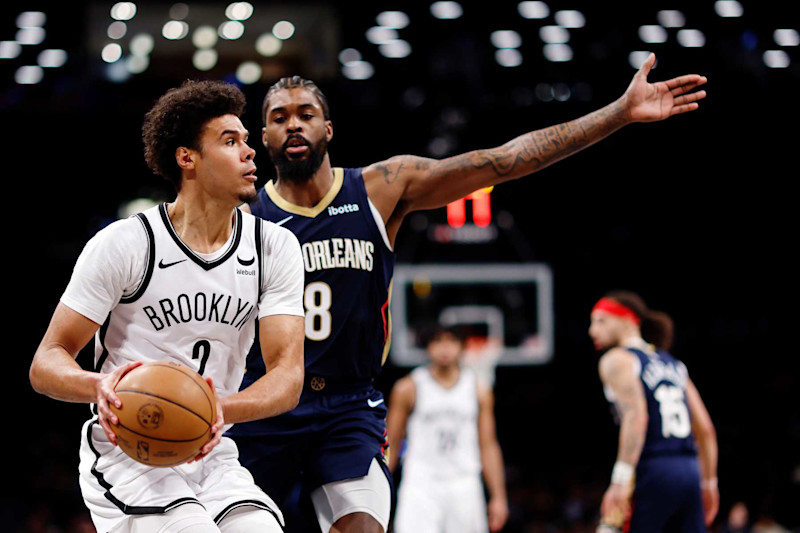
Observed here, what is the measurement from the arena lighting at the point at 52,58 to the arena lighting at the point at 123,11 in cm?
94

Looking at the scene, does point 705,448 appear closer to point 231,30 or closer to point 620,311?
point 620,311

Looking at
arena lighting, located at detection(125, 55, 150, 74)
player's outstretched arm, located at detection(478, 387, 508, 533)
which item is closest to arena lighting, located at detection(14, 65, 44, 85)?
arena lighting, located at detection(125, 55, 150, 74)

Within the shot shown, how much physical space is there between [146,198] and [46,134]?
1.64 meters

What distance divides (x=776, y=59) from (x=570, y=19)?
118 inches

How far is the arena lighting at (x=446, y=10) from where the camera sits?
12509 millimetres

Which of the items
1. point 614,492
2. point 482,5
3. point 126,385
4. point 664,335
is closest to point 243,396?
point 126,385

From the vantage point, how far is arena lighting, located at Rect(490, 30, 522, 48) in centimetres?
1300

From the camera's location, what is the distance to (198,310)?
10.6 ft

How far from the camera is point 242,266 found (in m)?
3.38

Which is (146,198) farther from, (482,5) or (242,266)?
(242,266)

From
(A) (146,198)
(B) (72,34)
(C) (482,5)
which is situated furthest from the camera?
(A) (146,198)

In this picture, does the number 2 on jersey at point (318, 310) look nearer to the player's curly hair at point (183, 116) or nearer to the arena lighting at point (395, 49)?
the player's curly hair at point (183, 116)

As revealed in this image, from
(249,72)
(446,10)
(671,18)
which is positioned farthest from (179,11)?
(671,18)

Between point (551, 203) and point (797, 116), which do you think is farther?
point (551, 203)
